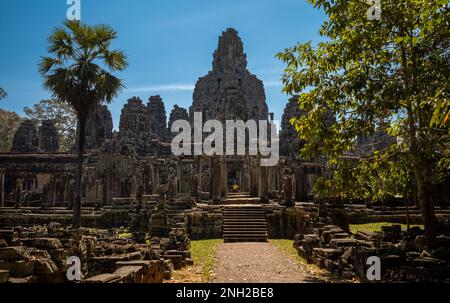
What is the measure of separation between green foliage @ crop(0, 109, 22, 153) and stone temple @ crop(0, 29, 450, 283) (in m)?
8.68

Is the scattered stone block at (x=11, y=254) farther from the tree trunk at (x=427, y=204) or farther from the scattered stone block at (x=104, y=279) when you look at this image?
the tree trunk at (x=427, y=204)

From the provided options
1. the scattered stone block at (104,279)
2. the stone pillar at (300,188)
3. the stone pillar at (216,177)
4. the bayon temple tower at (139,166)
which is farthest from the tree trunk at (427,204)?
the stone pillar at (300,188)

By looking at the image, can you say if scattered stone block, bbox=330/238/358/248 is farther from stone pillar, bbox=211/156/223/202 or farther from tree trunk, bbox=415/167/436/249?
stone pillar, bbox=211/156/223/202

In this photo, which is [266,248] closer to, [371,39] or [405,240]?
[405,240]

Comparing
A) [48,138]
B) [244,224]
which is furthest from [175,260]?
[48,138]

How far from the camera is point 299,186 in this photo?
2417cm

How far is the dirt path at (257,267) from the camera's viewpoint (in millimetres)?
8688

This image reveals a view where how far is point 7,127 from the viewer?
53.7m

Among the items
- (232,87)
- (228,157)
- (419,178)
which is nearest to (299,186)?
(232,87)

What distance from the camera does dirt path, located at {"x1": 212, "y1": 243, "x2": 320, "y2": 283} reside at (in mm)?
8688

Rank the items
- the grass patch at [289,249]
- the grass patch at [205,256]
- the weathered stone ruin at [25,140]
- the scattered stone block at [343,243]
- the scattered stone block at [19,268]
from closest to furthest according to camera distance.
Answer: the scattered stone block at [19,268]
the grass patch at [205,256]
the scattered stone block at [343,243]
the grass patch at [289,249]
the weathered stone ruin at [25,140]

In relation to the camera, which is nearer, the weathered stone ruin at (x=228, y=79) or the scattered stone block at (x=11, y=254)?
the scattered stone block at (x=11, y=254)

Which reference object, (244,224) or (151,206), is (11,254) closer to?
(244,224)

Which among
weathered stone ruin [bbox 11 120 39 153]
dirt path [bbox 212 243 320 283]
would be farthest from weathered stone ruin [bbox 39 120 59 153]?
dirt path [bbox 212 243 320 283]
